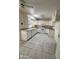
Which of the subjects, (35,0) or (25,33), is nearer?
(35,0)

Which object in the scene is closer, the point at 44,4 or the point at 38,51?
the point at 38,51

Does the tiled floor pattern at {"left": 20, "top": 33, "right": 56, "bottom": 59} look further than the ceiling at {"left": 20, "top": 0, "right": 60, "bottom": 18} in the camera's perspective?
No

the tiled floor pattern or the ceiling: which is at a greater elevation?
the ceiling

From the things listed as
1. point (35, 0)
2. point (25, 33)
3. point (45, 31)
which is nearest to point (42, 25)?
point (45, 31)

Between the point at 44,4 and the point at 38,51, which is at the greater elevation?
the point at 44,4

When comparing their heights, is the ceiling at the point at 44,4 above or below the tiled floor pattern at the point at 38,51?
above

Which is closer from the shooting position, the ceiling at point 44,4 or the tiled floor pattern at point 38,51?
the tiled floor pattern at point 38,51
